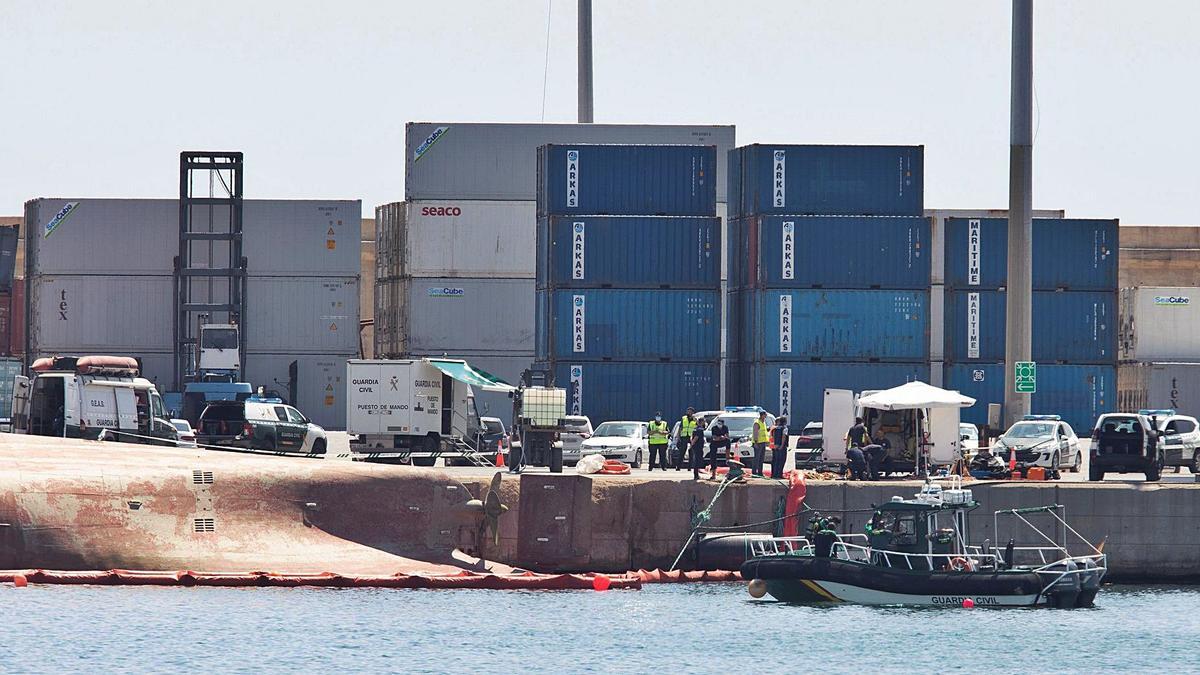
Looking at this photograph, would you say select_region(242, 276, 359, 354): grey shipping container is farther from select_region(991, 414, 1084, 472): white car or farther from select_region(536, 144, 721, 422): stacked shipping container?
select_region(991, 414, 1084, 472): white car

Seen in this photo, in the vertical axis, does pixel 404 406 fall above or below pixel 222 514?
above

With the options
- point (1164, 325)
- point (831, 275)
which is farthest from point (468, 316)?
point (1164, 325)

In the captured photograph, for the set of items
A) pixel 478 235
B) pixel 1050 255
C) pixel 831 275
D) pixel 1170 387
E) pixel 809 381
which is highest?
pixel 478 235

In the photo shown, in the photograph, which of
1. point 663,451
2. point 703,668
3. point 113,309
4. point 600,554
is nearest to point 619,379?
point 663,451

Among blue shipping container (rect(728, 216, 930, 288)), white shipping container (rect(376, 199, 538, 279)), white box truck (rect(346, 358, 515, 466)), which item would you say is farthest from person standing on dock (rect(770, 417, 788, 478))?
white shipping container (rect(376, 199, 538, 279))

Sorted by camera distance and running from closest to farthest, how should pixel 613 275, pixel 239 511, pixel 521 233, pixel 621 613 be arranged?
pixel 621 613, pixel 239 511, pixel 613 275, pixel 521 233

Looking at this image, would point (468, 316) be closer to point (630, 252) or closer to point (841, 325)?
point (630, 252)

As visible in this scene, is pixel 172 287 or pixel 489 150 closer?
pixel 489 150

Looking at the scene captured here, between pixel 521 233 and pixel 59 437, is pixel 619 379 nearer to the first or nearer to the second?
pixel 521 233

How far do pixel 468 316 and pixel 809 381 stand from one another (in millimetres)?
12862

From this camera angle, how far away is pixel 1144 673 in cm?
3388

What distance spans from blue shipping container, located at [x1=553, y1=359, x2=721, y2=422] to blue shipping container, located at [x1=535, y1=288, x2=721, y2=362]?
29 centimetres

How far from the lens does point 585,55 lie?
2926 inches

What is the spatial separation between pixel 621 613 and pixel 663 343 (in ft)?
62.1
